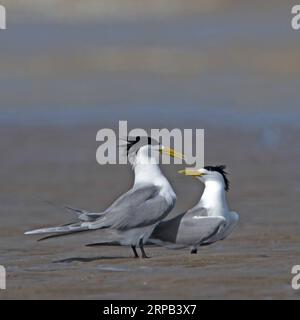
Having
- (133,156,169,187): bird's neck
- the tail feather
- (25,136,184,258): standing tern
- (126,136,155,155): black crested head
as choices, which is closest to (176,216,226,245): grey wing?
(25,136,184,258): standing tern

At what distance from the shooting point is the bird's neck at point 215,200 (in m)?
11.3

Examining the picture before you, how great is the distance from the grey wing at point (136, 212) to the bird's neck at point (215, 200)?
335 millimetres

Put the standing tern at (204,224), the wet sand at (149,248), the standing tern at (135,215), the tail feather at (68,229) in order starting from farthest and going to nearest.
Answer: the standing tern at (204,224) < the standing tern at (135,215) < the tail feather at (68,229) < the wet sand at (149,248)

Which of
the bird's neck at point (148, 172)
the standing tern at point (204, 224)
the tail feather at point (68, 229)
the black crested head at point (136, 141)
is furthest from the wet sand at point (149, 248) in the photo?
the black crested head at point (136, 141)

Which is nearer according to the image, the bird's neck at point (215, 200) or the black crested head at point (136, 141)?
the bird's neck at point (215, 200)

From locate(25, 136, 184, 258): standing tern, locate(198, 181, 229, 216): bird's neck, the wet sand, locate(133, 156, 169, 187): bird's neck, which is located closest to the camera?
the wet sand

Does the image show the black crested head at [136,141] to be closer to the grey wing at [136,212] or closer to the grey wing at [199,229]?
the grey wing at [136,212]

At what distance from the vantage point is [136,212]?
36.7 ft

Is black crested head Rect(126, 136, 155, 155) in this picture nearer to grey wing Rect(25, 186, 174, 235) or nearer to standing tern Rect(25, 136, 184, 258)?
standing tern Rect(25, 136, 184, 258)

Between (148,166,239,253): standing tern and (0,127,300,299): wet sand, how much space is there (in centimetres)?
13

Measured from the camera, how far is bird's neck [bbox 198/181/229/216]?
1134 cm

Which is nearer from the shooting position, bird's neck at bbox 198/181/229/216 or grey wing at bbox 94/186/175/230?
grey wing at bbox 94/186/175/230

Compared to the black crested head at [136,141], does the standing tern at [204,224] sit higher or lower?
lower
